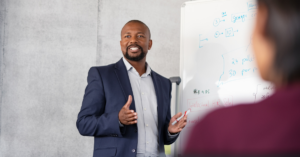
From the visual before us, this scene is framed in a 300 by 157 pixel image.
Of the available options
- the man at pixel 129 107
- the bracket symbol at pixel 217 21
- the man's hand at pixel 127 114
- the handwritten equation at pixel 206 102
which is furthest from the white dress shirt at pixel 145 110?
the bracket symbol at pixel 217 21

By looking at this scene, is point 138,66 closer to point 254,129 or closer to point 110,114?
point 110,114

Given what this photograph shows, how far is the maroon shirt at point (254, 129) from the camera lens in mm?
336

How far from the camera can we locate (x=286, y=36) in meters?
0.38

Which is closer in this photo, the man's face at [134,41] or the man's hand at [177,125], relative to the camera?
the man's hand at [177,125]

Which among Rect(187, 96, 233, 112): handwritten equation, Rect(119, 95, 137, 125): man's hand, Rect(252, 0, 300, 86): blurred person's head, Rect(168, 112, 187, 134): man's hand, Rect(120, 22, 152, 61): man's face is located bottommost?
Rect(168, 112, 187, 134): man's hand

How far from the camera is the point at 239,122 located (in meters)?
0.35

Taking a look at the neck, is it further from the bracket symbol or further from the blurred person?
the blurred person

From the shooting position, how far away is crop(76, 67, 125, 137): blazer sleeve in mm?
1607

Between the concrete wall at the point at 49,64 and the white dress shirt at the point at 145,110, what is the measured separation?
3.95 feet

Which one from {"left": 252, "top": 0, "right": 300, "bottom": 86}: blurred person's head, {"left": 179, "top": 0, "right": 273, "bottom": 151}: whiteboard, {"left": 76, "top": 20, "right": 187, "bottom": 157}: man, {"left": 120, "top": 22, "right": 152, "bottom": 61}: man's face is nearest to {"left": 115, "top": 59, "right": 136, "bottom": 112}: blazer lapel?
{"left": 76, "top": 20, "right": 187, "bottom": 157}: man

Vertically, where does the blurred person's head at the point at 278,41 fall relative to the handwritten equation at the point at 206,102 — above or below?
above

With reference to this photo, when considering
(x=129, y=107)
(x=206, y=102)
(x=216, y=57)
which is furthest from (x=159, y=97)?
(x=216, y=57)

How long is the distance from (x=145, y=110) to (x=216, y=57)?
737 mm

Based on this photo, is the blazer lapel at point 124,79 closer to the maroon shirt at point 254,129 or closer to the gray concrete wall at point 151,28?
the gray concrete wall at point 151,28
